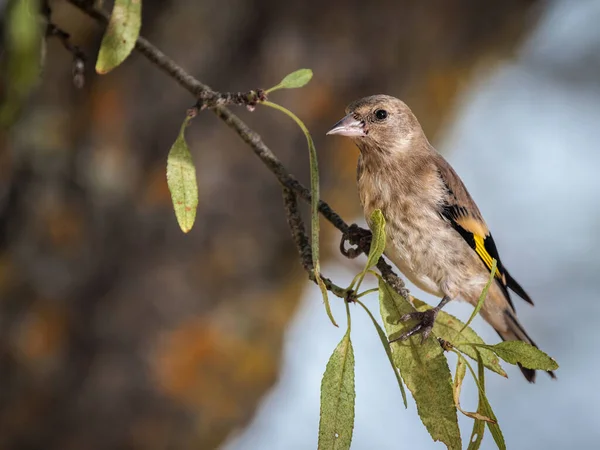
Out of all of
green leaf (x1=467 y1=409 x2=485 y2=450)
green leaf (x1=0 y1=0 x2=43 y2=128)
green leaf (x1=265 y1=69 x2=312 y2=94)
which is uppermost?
green leaf (x1=265 y1=69 x2=312 y2=94)

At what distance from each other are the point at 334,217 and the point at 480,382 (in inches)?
14.3

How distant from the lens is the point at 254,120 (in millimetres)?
3133

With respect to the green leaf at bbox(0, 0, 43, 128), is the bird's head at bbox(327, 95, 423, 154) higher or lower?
higher

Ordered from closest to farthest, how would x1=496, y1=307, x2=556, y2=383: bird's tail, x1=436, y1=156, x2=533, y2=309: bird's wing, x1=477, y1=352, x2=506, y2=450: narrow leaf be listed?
x1=477, y1=352, x2=506, y2=450: narrow leaf
x1=436, y1=156, x2=533, y2=309: bird's wing
x1=496, y1=307, x2=556, y2=383: bird's tail

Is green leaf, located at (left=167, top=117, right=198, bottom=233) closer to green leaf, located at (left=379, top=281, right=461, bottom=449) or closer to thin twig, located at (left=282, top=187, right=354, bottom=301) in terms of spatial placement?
thin twig, located at (left=282, top=187, right=354, bottom=301)

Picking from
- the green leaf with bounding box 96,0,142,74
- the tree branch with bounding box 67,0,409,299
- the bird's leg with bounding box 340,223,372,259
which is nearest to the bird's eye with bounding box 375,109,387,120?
the bird's leg with bounding box 340,223,372,259

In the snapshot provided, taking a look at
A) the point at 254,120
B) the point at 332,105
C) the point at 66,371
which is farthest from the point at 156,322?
the point at 332,105

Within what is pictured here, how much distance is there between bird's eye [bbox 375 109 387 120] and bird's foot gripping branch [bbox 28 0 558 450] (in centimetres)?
55

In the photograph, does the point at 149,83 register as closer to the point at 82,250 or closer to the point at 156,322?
the point at 82,250

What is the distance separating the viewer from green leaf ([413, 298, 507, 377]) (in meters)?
1.15

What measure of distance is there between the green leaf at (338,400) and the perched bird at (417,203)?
0.68 metres

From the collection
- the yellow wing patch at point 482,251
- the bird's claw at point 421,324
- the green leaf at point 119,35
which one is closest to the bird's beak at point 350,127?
the yellow wing patch at point 482,251

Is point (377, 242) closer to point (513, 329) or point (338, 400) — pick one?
point (338, 400)

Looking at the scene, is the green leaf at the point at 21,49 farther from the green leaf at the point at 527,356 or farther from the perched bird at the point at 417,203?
the green leaf at the point at 527,356
